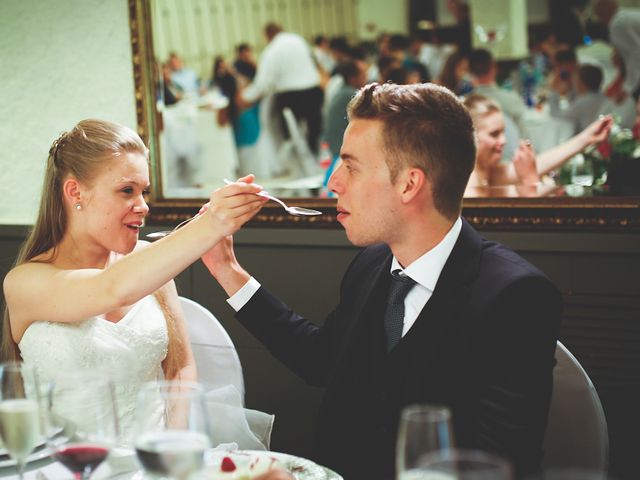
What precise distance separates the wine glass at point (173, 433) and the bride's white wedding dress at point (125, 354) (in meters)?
0.88

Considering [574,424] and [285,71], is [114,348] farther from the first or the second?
[285,71]

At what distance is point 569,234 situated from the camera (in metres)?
2.50

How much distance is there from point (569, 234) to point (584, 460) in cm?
101

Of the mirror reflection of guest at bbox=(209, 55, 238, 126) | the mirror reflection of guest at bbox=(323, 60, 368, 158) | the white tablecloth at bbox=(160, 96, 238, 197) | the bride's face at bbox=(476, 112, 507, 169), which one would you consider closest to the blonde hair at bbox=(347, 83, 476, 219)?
the bride's face at bbox=(476, 112, 507, 169)

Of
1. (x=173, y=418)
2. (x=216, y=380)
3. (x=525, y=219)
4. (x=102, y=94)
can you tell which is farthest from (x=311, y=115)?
(x=173, y=418)

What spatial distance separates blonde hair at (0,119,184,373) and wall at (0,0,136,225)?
1059 mm

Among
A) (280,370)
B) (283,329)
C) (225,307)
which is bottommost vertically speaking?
(280,370)

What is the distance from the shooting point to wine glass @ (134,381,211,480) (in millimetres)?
982

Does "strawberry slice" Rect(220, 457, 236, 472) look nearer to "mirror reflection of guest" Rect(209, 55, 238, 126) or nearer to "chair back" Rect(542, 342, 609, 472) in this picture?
"chair back" Rect(542, 342, 609, 472)

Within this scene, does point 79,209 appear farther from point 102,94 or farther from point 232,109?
point 232,109

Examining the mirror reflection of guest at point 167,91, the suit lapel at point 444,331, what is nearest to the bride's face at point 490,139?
the mirror reflection of guest at point 167,91

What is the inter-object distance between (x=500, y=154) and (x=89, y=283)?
2.29 m

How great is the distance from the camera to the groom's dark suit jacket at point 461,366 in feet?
4.98

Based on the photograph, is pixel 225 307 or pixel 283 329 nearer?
pixel 283 329
